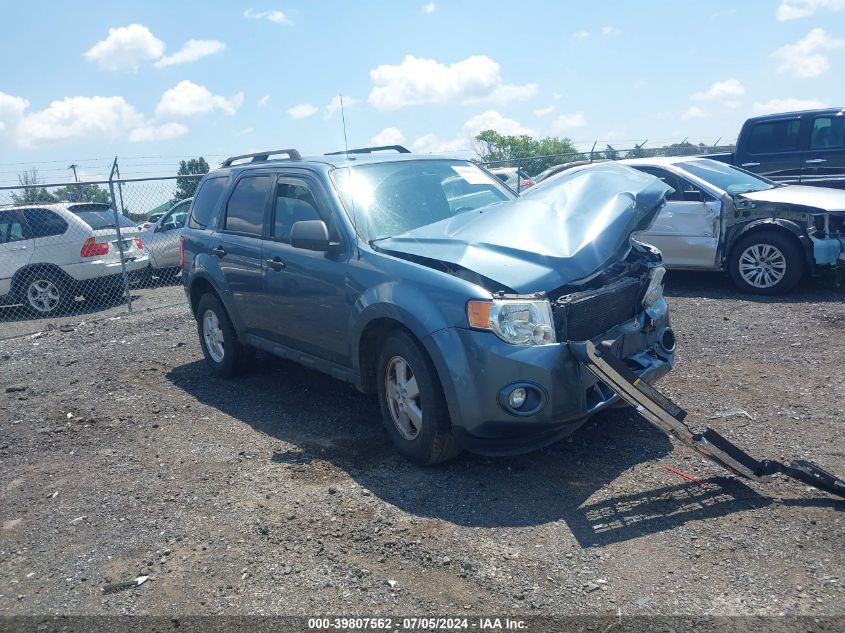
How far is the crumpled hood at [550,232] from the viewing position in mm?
4262

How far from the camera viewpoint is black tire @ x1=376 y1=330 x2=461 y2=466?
434 cm

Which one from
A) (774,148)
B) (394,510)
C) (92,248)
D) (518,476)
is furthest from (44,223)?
(774,148)

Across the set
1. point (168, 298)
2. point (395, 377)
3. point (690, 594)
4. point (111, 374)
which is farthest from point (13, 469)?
point (168, 298)

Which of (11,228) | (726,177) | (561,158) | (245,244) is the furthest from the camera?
(561,158)

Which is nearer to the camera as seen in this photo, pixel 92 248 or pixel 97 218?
pixel 92 248

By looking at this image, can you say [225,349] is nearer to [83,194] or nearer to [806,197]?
[806,197]

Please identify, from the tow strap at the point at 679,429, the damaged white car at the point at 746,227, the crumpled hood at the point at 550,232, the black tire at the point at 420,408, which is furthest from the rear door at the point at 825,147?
the black tire at the point at 420,408

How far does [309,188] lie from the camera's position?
5535 millimetres

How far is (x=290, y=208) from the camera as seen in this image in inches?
228

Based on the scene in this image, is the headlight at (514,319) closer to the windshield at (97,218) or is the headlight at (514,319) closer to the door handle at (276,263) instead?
the door handle at (276,263)

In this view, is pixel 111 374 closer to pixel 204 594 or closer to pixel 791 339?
pixel 204 594

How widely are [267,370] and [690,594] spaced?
16.2 feet

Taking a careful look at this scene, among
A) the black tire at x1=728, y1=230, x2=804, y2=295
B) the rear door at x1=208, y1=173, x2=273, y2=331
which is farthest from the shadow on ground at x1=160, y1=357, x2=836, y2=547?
the black tire at x1=728, y1=230, x2=804, y2=295

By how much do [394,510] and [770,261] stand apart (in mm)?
6679
